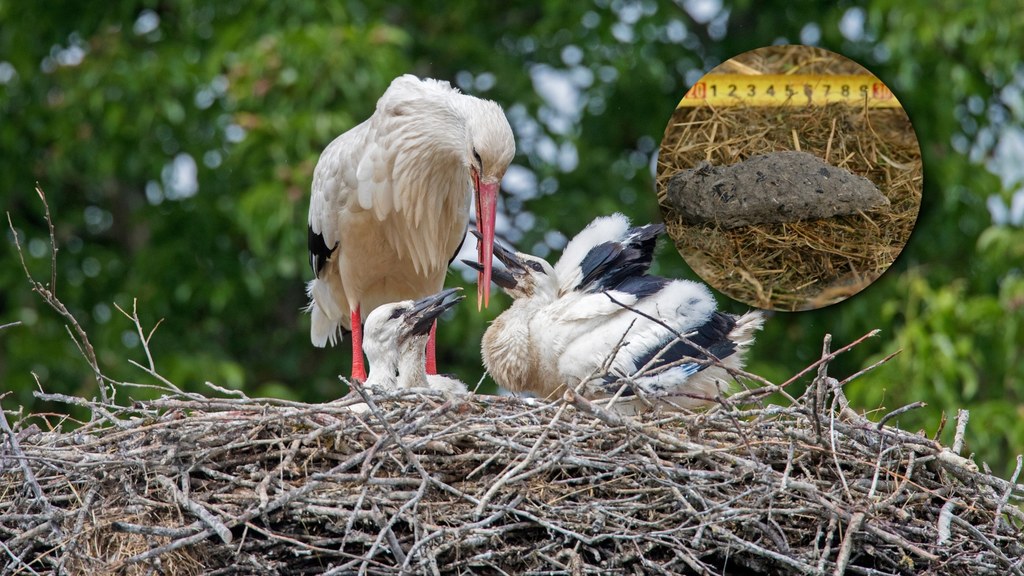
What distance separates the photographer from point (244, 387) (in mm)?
8547

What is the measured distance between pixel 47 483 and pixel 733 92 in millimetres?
2337

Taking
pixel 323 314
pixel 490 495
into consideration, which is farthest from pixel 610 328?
pixel 323 314

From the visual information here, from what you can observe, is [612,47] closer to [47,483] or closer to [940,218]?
[940,218]

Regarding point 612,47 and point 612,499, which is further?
point 612,47

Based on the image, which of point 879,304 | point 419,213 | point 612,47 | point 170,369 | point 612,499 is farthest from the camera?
point 612,47

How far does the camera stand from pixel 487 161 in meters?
4.84

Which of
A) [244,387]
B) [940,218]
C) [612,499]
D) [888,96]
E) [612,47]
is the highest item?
[888,96]

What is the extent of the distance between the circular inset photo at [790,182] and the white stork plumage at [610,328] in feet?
0.49

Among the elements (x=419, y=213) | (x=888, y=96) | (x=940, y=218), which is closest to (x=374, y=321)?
(x=419, y=213)

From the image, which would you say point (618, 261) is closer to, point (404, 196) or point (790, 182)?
point (790, 182)

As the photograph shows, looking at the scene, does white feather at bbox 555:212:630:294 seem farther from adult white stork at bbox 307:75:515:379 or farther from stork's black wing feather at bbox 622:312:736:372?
stork's black wing feather at bbox 622:312:736:372

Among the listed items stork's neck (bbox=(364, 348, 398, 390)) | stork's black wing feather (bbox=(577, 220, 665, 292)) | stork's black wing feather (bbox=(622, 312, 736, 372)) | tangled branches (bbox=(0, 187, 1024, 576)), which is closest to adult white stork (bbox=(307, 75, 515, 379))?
stork's neck (bbox=(364, 348, 398, 390))

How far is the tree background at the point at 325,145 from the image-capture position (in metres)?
7.41

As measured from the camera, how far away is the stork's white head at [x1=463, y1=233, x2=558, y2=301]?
505 centimetres
